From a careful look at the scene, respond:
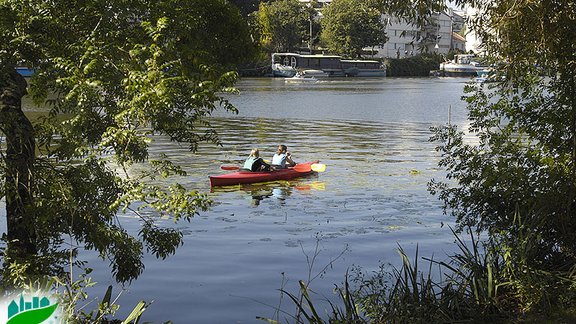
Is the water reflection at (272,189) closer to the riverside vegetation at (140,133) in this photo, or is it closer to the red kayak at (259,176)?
the red kayak at (259,176)

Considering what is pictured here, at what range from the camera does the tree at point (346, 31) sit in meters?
100

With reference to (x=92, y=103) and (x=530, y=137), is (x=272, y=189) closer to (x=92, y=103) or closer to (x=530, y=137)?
(x=530, y=137)

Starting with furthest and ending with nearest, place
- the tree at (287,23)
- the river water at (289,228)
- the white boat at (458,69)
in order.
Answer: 1. the white boat at (458,69)
2. the tree at (287,23)
3. the river water at (289,228)

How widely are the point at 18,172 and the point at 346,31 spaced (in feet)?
325

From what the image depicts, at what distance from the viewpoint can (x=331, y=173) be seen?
870 inches

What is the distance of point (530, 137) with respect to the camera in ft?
32.7

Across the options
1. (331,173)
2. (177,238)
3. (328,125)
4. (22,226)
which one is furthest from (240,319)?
(328,125)

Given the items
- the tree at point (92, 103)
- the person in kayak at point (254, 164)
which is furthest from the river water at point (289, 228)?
the tree at point (92, 103)

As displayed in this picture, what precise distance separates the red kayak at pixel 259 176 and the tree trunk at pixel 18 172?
1107 centimetres

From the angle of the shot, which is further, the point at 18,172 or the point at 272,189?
the point at 272,189

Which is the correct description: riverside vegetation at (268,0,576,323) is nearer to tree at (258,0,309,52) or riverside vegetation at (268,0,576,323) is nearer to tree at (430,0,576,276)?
tree at (430,0,576,276)

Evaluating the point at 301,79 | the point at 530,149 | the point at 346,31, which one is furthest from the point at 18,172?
the point at 346,31

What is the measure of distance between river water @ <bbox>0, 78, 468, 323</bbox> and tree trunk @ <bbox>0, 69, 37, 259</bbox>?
8.95ft

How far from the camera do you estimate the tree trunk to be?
7336mm
